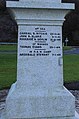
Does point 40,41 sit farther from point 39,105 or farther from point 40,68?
point 39,105

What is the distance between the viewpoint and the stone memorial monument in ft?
22.2

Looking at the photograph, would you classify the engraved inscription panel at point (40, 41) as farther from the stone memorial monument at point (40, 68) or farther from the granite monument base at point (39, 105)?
the granite monument base at point (39, 105)

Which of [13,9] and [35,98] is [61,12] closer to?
[13,9]

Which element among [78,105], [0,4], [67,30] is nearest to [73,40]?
[67,30]

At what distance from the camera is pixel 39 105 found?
6.84 metres

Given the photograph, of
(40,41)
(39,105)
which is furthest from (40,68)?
(39,105)

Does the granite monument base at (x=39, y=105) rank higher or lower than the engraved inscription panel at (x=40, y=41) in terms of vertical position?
lower

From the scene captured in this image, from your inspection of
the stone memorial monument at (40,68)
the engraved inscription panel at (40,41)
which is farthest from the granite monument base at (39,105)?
the engraved inscription panel at (40,41)

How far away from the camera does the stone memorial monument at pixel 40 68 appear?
677cm

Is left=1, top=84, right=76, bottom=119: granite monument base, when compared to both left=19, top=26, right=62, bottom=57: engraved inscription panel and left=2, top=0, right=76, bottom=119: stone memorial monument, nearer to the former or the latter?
left=2, top=0, right=76, bottom=119: stone memorial monument

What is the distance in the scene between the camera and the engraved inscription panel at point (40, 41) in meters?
6.84

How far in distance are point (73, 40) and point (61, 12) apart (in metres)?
52.0

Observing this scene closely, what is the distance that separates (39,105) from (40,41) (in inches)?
48.8

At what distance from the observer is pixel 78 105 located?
952 cm
